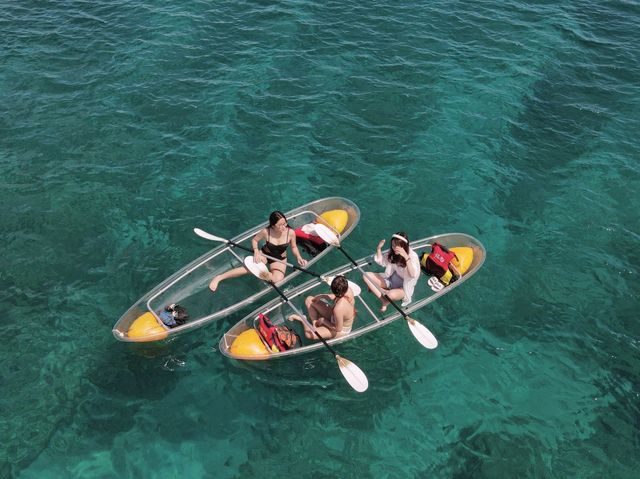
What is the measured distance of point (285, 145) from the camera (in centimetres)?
1917

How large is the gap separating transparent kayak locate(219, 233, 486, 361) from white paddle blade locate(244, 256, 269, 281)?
30.1 inches

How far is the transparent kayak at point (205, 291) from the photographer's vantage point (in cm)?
1240

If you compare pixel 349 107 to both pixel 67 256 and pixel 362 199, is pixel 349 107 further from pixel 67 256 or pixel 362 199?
pixel 67 256

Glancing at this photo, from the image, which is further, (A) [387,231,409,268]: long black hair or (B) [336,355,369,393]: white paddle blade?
(A) [387,231,409,268]: long black hair

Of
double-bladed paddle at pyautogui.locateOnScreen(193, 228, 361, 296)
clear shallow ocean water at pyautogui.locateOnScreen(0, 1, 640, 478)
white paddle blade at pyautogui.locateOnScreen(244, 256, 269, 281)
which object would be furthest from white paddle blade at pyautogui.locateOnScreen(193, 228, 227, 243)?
white paddle blade at pyautogui.locateOnScreen(244, 256, 269, 281)

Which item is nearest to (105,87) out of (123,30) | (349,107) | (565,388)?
(123,30)

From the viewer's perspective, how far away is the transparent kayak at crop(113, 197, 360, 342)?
12398 millimetres

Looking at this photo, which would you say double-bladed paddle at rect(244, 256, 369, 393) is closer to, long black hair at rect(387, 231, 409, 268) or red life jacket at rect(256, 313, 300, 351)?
red life jacket at rect(256, 313, 300, 351)

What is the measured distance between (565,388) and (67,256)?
46.9ft

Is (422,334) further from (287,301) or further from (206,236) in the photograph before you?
(206,236)

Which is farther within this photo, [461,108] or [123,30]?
[123,30]

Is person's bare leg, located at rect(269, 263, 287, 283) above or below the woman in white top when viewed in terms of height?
below

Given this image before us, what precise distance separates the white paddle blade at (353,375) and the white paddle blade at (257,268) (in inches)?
124

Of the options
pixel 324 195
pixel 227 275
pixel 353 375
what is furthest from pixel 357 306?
pixel 324 195
